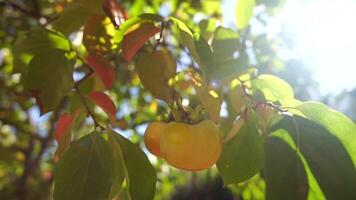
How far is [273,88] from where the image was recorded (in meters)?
0.91

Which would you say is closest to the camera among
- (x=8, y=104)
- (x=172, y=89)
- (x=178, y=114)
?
(x=178, y=114)

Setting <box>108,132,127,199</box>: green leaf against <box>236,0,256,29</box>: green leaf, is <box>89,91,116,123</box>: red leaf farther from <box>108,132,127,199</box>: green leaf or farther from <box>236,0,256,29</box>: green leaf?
<box>236,0,256,29</box>: green leaf

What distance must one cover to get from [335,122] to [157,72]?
362 mm

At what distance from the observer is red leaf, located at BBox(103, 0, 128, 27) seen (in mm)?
948

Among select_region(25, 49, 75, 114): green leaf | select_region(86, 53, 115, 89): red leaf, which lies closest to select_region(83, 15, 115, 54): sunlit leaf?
select_region(86, 53, 115, 89): red leaf

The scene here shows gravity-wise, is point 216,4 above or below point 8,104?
above

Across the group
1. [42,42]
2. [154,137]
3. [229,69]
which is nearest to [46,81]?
[42,42]

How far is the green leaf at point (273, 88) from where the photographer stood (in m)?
0.88

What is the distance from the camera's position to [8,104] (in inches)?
94.0

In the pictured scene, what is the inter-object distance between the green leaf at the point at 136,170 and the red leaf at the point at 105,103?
0.12 meters

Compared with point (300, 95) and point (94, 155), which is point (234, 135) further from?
point (300, 95)

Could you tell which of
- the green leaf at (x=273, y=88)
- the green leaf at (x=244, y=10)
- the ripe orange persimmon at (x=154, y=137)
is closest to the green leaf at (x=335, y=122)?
the green leaf at (x=273, y=88)

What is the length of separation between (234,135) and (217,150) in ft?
0.15

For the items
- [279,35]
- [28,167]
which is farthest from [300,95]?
[28,167]
